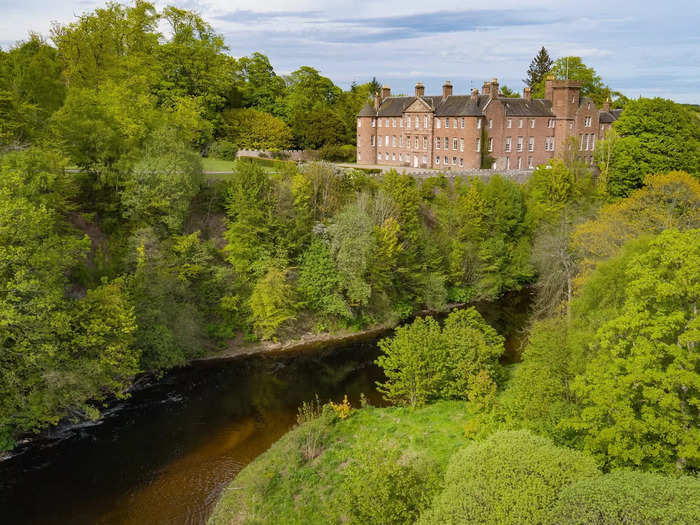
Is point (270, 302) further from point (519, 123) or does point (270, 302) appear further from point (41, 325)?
point (519, 123)

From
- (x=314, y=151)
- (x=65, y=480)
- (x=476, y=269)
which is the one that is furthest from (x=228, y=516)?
(x=314, y=151)

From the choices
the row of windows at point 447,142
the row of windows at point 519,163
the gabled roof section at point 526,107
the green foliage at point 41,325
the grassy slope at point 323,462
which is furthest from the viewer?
the row of windows at point 519,163

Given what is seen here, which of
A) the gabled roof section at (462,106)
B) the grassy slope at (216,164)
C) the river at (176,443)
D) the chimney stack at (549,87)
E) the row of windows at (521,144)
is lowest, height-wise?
the river at (176,443)

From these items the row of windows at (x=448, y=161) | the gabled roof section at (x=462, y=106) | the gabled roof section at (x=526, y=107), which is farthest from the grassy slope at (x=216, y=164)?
the gabled roof section at (x=526, y=107)

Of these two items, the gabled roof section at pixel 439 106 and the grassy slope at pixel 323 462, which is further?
the gabled roof section at pixel 439 106

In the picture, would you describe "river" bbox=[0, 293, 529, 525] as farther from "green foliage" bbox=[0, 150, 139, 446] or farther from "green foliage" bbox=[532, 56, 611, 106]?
"green foliage" bbox=[532, 56, 611, 106]

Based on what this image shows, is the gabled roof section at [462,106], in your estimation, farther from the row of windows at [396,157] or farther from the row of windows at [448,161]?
the row of windows at [396,157]

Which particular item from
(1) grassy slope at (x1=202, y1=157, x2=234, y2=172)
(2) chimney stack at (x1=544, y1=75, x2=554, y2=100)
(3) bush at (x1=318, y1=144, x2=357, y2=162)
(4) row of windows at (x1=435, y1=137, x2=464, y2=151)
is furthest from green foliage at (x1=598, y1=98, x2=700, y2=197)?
(3) bush at (x1=318, y1=144, x2=357, y2=162)
